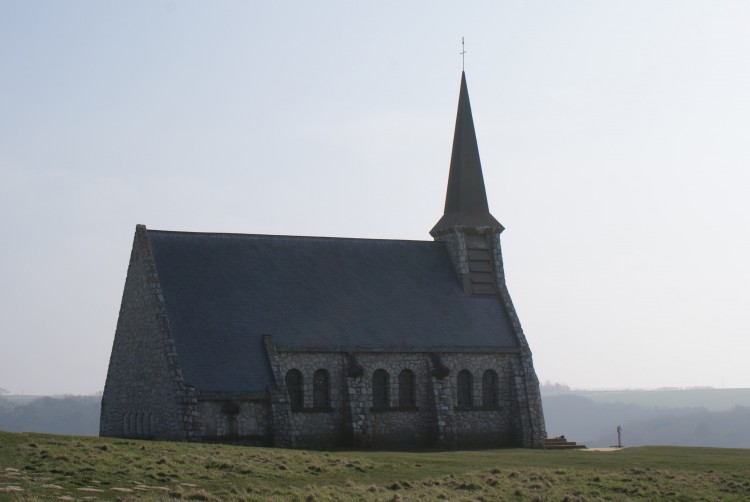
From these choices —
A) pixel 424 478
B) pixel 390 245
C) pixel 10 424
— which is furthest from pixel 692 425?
pixel 424 478

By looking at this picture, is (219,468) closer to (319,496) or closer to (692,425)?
(319,496)

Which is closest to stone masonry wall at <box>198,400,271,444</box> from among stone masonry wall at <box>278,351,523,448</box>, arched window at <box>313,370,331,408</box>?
stone masonry wall at <box>278,351,523,448</box>

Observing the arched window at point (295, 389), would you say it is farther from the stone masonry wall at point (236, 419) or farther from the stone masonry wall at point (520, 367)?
the stone masonry wall at point (520, 367)

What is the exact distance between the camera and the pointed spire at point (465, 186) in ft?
173

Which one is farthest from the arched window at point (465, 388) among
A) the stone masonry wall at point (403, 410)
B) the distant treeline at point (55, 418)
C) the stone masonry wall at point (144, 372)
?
the distant treeline at point (55, 418)

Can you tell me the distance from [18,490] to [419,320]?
26377 mm

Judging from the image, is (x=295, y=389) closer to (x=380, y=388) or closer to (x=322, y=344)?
(x=322, y=344)

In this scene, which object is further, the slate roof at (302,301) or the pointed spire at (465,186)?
the pointed spire at (465,186)

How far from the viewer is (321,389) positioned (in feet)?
149

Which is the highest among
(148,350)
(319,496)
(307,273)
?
(307,273)

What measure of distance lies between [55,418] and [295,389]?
368ft

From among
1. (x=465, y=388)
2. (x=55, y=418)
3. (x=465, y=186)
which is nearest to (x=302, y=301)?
(x=465, y=388)

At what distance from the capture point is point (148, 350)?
144 ft

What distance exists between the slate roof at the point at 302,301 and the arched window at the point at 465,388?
48.9 inches
